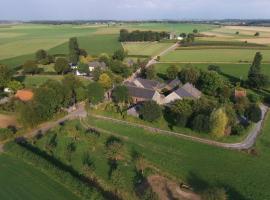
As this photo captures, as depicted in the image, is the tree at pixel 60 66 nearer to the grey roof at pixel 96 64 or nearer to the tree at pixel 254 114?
the grey roof at pixel 96 64

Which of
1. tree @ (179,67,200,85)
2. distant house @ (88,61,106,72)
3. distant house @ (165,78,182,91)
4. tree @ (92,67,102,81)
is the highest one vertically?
tree @ (179,67,200,85)

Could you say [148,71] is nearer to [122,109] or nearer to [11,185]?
[122,109]

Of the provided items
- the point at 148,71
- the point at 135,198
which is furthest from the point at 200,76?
the point at 135,198

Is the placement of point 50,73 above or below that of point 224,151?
below

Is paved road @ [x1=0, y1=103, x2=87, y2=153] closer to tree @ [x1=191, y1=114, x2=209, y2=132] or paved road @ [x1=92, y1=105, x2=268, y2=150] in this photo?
paved road @ [x1=92, y1=105, x2=268, y2=150]

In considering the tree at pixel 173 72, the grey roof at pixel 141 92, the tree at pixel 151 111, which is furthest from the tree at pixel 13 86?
the tree at pixel 173 72

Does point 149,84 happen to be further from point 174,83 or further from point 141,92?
point 141,92

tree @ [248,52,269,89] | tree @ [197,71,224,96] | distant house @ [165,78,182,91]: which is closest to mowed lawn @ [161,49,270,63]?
tree @ [248,52,269,89]
